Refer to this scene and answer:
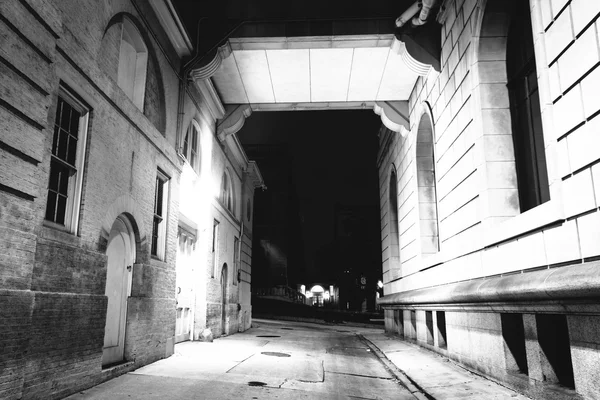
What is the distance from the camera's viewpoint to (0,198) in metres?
4.93

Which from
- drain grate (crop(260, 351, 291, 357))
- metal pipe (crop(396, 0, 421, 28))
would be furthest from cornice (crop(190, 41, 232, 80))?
drain grate (crop(260, 351, 291, 357))

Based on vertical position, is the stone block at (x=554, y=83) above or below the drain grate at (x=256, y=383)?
above

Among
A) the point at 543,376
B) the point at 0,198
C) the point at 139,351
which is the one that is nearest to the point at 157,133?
the point at 139,351

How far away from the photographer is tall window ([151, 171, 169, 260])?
10.4 meters

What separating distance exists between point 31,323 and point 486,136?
7.71 meters

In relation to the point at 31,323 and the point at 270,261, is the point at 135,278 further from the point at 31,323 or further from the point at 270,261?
the point at 270,261

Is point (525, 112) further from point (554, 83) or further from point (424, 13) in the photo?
point (424, 13)

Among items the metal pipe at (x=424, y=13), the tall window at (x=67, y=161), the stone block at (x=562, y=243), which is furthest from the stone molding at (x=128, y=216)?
the metal pipe at (x=424, y=13)

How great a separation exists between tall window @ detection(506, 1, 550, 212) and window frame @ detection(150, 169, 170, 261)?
25.0 feet

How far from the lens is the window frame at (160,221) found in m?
10.4

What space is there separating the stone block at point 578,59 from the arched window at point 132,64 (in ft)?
24.7

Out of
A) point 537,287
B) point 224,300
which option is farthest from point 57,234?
point 224,300

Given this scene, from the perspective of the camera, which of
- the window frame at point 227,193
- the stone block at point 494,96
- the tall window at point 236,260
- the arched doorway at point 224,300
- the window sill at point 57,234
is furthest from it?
the tall window at point 236,260

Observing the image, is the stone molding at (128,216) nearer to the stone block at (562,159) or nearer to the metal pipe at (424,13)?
the stone block at (562,159)
